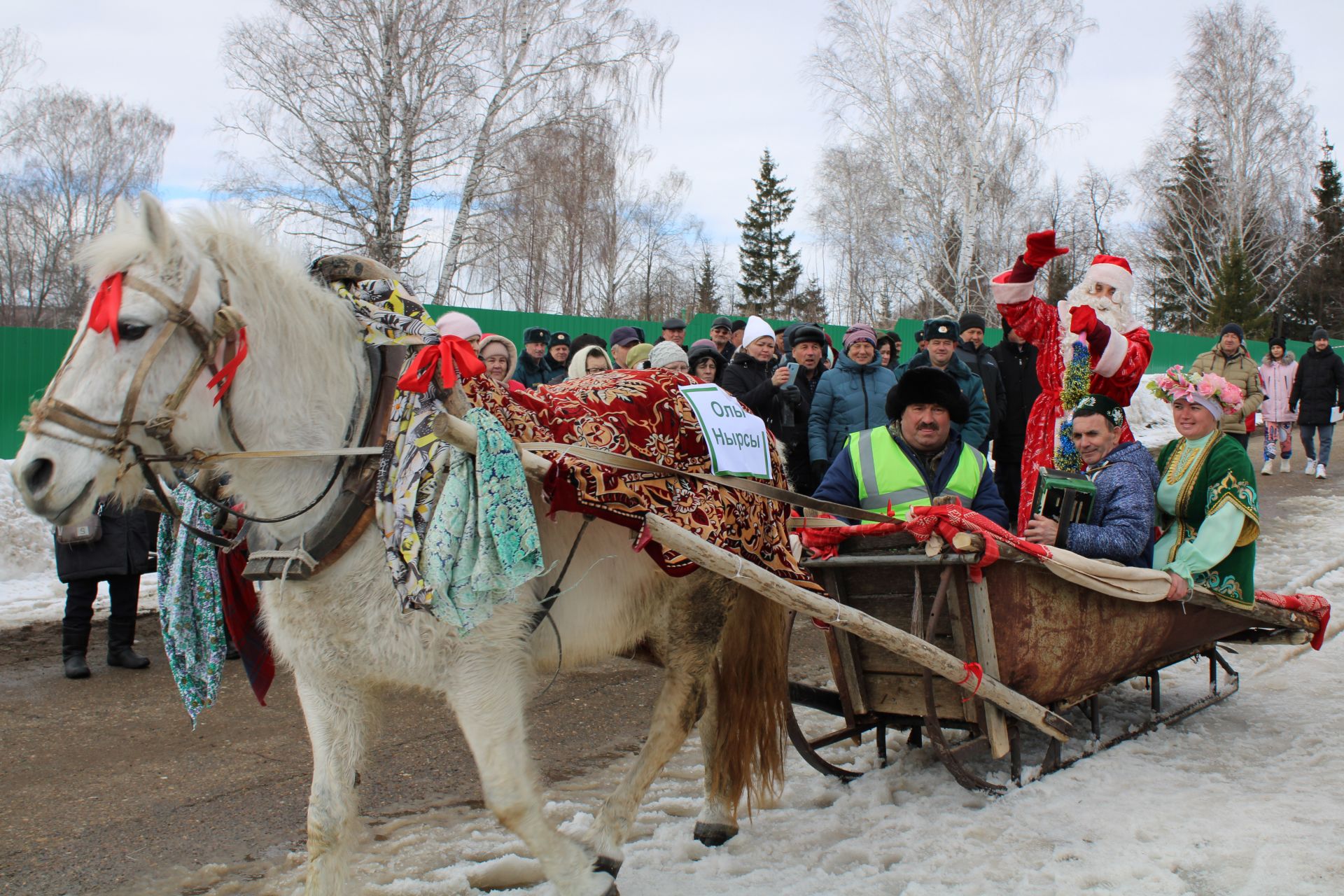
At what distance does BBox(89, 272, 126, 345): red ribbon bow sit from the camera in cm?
216

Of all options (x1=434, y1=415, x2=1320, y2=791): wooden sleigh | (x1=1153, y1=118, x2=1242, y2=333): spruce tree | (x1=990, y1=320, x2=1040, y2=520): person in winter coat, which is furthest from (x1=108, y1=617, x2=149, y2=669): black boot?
(x1=1153, y1=118, x2=1242, y2=333): spruce tree

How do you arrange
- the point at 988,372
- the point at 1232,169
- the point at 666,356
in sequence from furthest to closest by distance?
the point at 1232,169 < the point at 988,372 < the point at 666,356

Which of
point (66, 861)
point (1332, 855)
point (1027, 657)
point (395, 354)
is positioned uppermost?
point (395, 354)

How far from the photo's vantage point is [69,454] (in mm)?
2119

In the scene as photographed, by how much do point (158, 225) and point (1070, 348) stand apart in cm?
387

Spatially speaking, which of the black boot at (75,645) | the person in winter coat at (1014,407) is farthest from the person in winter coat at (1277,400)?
the black boot at (75,645)

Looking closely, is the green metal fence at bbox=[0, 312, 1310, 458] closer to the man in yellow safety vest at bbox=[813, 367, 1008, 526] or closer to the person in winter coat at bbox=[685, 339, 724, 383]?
the man in yellow safety vest at bbox=[813, 367, 1008, 526]

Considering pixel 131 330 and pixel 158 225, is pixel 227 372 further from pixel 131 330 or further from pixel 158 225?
pixel 158 225

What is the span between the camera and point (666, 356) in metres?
5.51

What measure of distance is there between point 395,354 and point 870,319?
1479 inches

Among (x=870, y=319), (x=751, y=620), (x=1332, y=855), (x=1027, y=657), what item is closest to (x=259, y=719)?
(x=751, y=620)

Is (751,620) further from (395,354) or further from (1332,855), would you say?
(1332,855)

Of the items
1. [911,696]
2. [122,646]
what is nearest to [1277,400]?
[911,696]

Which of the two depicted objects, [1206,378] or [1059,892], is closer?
[1059,892]
